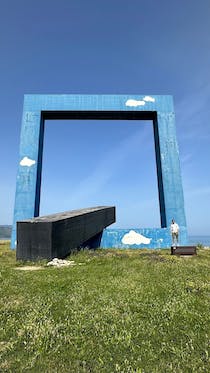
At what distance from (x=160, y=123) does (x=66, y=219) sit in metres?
19.7

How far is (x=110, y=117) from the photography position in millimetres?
30172

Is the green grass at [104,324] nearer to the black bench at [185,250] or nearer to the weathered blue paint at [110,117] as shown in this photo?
the black bench at [185,250]

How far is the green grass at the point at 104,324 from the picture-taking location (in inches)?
155

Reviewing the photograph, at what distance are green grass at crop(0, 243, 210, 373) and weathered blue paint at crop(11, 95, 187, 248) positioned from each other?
672 inches

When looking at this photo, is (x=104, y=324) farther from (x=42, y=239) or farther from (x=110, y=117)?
(x=110, y=117)

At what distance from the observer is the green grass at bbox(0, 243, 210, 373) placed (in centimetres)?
393

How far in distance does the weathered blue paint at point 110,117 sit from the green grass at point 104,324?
17.1 meters

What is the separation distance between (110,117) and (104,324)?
28.1 metres

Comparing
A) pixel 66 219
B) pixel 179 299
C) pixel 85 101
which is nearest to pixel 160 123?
pixel 85 101

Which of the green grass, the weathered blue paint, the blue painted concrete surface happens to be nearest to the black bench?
the green grass

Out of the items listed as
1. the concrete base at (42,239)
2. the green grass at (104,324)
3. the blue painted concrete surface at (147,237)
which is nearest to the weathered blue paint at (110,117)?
the blue painted concrete surface at (147,237)

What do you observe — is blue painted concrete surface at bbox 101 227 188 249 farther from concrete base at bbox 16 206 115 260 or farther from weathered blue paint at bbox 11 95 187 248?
concrete base at bbox 16 206 115 260

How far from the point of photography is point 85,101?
28.6m

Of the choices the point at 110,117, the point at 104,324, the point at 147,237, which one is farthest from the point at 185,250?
the point at 110,117
